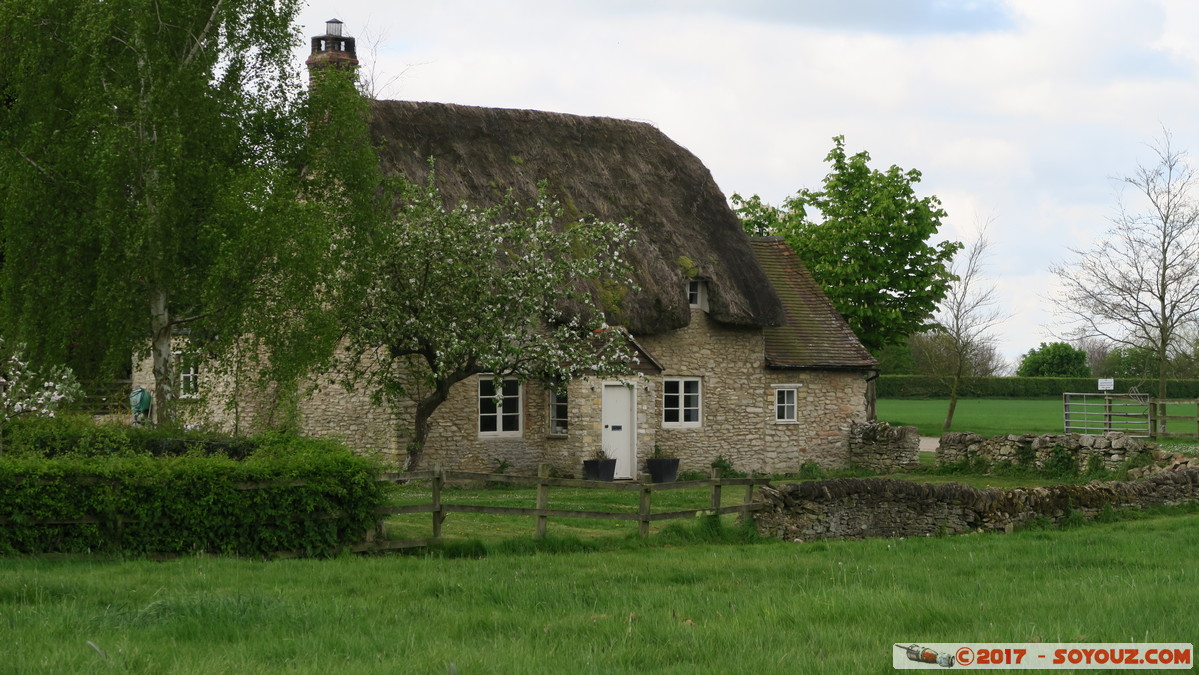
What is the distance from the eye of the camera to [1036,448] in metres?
23.2

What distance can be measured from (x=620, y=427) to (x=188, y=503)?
12543 millimetres

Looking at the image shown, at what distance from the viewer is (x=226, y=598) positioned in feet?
26.0

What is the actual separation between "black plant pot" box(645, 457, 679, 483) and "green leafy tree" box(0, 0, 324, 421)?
9837mm

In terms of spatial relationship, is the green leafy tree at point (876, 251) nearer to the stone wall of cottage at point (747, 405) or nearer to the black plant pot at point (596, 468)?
the stone wall of cottage at point (747, 405)

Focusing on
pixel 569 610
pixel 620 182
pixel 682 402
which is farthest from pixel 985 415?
pixel 569 610

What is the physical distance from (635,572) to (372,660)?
4.14 metres

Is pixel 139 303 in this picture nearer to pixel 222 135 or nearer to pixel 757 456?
pixel 222 135

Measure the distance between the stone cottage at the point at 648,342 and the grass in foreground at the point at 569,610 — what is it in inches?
421

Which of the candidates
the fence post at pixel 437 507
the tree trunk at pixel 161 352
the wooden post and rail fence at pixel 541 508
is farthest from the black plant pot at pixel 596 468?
the fence post at pixel 437 507

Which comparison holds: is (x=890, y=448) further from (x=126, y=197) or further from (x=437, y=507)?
(x=126, y=197)

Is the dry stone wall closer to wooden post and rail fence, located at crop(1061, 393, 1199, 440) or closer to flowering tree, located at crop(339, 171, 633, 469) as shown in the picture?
flowering tree, located at crop(339, 171, 633, 469)

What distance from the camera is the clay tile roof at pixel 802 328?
1038 inches

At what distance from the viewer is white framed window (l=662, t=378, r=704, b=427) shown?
2473 centimetres

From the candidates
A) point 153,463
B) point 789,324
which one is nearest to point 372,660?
point 153,463
